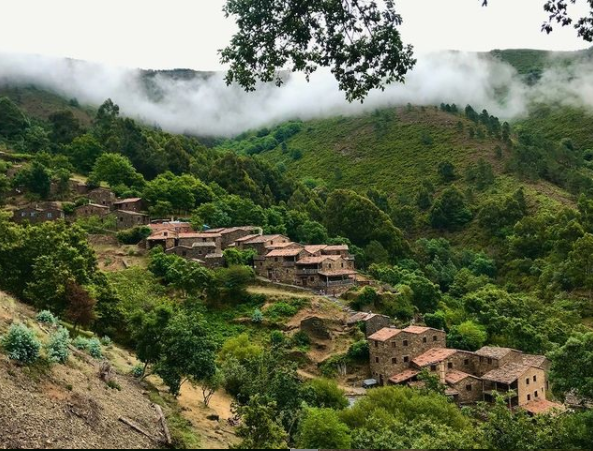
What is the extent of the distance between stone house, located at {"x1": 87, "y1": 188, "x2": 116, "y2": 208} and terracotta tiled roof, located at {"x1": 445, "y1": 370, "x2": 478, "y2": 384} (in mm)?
35525

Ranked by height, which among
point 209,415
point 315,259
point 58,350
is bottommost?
point 209,415

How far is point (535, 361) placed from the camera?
36375mm

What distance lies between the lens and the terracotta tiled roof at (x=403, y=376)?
33.7 metres

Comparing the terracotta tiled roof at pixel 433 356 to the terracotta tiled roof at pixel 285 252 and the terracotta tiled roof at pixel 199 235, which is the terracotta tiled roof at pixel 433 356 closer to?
the terracotta tiled roof at pixel 285 252

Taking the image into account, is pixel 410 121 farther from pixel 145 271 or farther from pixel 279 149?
pixel 145 271

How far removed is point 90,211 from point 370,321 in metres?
29.1

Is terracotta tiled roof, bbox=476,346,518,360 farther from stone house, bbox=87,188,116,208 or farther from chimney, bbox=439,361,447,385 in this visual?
stone house, bbox=87,188,116,208

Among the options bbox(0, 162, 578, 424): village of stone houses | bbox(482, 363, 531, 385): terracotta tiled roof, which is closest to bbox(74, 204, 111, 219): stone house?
bbox(0, 162, 578, 424): village of stone houses

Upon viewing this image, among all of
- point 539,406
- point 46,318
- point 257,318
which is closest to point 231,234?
point 257,318

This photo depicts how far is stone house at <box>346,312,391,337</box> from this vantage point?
37.9 metres

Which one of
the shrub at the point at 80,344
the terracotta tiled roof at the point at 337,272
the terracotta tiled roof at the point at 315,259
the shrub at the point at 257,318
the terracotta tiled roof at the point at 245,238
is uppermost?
the shrub at the point at 80,344

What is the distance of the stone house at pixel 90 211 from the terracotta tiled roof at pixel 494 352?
34045 mm

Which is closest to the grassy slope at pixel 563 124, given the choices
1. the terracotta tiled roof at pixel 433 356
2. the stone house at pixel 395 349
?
the terracotta tiled roof at pixel 433 356

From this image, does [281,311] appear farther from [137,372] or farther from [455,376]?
[137,372]
